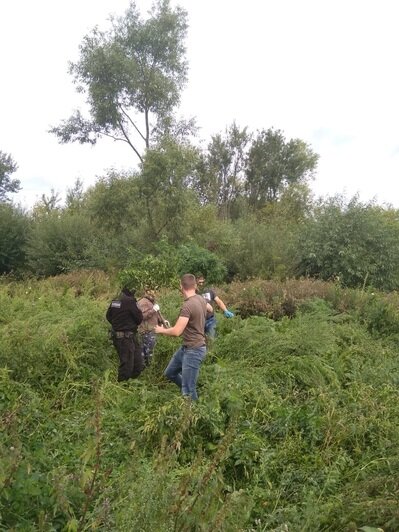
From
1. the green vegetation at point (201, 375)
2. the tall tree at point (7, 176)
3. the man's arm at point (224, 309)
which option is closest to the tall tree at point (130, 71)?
the green vegetation at point (201, 375)

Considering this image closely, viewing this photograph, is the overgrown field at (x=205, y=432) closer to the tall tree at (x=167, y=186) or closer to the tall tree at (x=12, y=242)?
the tall tree at (x=167, y=186)

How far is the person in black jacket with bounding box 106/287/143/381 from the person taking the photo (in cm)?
675

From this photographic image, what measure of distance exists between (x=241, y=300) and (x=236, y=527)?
8.85m

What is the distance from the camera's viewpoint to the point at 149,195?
18.9 m

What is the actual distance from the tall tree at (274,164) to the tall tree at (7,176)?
935 inches

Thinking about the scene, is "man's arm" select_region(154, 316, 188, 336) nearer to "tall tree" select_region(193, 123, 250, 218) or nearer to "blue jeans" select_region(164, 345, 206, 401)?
"blue jeans" select_region(164, 345, 206, 401)

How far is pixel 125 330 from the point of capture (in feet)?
22.2

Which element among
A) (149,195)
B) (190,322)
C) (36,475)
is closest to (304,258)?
(149,195)

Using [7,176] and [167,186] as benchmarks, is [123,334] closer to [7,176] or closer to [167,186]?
[167,186]

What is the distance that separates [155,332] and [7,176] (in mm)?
46808

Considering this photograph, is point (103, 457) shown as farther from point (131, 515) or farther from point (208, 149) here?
point (208, 149)

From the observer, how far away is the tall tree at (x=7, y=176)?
1897 inches

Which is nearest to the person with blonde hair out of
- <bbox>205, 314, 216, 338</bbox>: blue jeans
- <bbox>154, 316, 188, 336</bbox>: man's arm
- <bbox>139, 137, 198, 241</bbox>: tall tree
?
<bbox>205, 314, 216, 338</bbox>: blue jeans

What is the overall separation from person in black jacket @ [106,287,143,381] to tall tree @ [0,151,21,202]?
1766 inches
